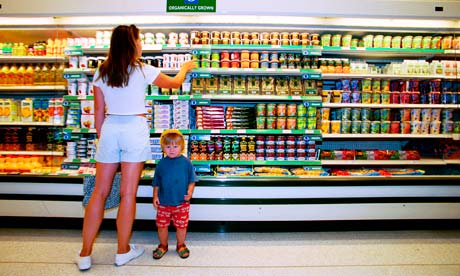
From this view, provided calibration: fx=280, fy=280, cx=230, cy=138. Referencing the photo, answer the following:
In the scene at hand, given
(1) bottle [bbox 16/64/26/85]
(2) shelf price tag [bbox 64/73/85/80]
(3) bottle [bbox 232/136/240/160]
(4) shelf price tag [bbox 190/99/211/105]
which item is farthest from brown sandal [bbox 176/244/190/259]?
(1) bottle [bbox 16/64/26/85]

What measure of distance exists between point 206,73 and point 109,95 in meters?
1.20

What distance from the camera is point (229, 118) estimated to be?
10.5ft

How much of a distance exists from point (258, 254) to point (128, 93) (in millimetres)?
1799

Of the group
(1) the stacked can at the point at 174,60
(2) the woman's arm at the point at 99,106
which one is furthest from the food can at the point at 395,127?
(2) the woman's arm at the point at 99,106

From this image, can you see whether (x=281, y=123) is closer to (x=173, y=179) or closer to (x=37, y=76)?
(x=173, y=179)

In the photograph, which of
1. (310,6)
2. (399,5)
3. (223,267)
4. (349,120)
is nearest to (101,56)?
(310,6)

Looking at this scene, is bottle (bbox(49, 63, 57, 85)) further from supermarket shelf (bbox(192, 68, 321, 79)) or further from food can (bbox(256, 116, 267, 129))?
food can (bbox(256, 116, 267, 129))

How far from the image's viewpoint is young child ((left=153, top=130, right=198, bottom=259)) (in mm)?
2428

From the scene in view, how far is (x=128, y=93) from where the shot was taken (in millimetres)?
2164

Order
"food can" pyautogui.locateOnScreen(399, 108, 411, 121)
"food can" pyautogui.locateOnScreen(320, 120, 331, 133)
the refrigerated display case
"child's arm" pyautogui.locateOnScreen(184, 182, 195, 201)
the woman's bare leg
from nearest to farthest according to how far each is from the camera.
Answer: the woman's bare leg < "child's arm" pyautogui.locateOnScreen(184, 182, 195, 201) < the refrigerated display case < "food can" pyautogui.locateOnScreen(320, 120, 331, 133) < "food can" pyautogui.locateOnScreen(399, 108, 411, 121)

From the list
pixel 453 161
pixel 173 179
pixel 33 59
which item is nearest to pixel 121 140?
pixel 173 179

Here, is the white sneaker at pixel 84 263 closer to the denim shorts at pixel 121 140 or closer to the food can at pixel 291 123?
the denim shorts at pixel 121 140

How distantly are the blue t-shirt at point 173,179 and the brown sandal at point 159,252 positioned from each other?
1.35ft

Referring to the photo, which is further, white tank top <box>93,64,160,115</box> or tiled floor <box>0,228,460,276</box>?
tiled floor <box>0,228,460,276</box>
